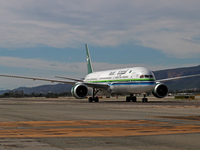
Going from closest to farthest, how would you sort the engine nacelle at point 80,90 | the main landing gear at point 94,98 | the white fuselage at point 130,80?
the white fuselage at point 130,80 → the engine nacelle at point 80,90 → the main landing gear at point 94,98

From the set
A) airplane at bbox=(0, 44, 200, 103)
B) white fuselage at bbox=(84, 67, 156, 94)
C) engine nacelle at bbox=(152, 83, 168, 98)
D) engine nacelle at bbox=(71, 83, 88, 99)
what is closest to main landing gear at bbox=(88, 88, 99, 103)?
airplane at bbox=(0, 44, 200, 103)

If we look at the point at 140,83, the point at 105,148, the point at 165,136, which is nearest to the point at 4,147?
the point at 105,148

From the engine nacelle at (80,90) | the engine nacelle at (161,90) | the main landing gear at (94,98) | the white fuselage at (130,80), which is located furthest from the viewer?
the main landing gear at (94,98)

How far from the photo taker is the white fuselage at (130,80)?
40000 mm

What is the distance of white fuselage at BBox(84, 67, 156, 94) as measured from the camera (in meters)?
40.0

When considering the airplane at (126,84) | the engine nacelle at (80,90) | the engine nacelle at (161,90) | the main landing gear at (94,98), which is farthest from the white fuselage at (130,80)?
the engine nacelle at (80,90)

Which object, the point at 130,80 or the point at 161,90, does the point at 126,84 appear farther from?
the point at 161,90

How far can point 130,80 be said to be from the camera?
41.6m

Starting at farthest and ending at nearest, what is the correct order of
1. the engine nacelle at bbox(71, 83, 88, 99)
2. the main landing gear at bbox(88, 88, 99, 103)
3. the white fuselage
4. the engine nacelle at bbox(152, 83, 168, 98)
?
1. the main landing gear at bbox(88, 88, 99, 103)
2. the engine nacelle at bbox(71, 83, 88, 99)
3. the engine nacelle at bbox(152, 83, 168, 98)
4. the white fuselage

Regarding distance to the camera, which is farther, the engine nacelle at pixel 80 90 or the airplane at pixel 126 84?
the engine nacelle at pixel 80 90

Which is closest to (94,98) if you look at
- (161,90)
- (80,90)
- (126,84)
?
(80,90)

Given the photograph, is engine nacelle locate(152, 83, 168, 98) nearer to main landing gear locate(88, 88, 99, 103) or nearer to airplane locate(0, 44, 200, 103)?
airplane locate(0, 44, 200, 103)

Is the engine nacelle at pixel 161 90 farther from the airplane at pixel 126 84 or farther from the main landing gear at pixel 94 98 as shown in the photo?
the main landing gear at pixel 94 98

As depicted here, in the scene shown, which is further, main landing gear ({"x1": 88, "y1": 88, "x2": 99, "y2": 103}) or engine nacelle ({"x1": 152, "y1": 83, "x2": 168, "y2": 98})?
main landing gear ({"x1": 88, "y1": 88, "x2": 99, "y2": 103})
